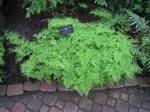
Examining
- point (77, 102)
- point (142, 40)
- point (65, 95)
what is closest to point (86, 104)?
point (77, 102)

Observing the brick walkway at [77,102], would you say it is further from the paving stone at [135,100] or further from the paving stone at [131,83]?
the paving stone at [131,83]

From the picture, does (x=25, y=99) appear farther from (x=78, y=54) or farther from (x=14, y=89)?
(x=78, y=54)

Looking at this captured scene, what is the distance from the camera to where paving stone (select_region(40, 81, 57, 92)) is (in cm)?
429

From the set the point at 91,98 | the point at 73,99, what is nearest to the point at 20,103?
the point at 73,99

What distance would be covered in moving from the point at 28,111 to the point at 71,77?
0.80 meters

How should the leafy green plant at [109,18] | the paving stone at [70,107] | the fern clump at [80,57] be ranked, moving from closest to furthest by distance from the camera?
the fern clump at [80,57] → the paving stone at [70,107] → the leafy green plant at [109,18]

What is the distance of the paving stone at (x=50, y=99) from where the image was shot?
4.22 metres

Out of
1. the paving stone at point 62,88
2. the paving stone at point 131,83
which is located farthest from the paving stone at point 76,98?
the paving stone at point 131,83

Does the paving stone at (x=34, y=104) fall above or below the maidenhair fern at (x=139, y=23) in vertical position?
below

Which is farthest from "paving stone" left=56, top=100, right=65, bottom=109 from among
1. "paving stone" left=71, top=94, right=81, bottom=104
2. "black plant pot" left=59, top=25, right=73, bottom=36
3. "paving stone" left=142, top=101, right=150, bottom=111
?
"paving stone" left=142, top=101, right=150, bottom=111

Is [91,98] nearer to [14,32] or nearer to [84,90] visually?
[84,90]

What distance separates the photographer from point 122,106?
4.22 m

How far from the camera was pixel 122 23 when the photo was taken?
471cm

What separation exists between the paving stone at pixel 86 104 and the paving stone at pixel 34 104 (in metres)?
0.60
